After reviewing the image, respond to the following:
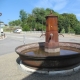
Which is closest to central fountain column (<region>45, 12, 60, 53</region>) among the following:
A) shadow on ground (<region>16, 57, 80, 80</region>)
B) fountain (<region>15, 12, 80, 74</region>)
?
fountain (<region>15, 12, 80, 74</region>)

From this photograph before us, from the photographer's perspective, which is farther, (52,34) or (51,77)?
(52,34)

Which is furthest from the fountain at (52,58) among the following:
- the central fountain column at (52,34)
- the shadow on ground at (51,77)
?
the shadow on ground at (51,77)

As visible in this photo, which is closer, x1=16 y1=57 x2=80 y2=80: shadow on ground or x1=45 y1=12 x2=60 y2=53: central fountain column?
x1=16 y1=57 x2=80 y2=80: shadow on ground

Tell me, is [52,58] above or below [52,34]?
below

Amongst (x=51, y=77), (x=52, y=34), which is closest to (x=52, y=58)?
(x=51, y=77)

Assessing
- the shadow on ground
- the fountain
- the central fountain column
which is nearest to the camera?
the shadow on ground

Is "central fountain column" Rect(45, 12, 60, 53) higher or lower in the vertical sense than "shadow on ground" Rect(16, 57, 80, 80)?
higher

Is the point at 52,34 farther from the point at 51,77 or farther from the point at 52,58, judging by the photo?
the point at 51,77

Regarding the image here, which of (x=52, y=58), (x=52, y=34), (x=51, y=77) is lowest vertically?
(x=51, y=77)

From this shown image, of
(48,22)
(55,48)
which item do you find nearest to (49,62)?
(55,48)

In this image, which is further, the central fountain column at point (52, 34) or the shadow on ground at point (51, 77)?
the central fountain column at point (52, 34)

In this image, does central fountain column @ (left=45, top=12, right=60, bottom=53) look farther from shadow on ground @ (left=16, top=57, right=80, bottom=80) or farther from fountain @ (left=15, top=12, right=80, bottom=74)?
shadow on ground @ (left=16, top=57, right=80, bottom=80)

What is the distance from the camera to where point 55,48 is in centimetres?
812

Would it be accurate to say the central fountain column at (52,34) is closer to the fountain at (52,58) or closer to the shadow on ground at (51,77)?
the fountain at (52,58)
